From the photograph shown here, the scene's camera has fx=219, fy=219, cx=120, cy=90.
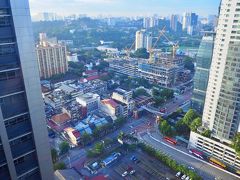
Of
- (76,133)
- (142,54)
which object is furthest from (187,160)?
(142,54)

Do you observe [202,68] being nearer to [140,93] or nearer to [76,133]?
[140,93]

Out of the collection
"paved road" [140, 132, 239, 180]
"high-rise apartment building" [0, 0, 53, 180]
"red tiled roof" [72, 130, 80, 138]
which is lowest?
"paved road" [140, 132, 239, 180]

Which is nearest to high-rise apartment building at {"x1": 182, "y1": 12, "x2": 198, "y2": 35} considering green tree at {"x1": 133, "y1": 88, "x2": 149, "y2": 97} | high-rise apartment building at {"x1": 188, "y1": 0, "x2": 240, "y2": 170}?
green tree at {"x1": 133, "y1": 88, "x2": 149, "y2": 97}

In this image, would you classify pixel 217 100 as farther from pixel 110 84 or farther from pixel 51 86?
pixel 51 86

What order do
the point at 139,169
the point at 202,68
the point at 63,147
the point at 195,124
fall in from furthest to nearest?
the point at 202,68 → the point at 195,124 → the point at 63,147 → the point at 139,169

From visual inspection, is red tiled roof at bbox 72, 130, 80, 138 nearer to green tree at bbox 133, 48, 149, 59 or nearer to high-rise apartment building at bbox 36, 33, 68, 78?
high-rise apartment building at bbox 36, 33, 68, 78

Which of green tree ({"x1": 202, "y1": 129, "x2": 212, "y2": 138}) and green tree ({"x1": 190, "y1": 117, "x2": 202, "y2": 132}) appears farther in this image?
green tree ({"x1": 190, "y1": 117, "x2": 202, "y2": 132})
